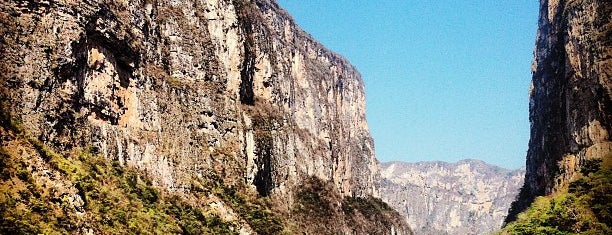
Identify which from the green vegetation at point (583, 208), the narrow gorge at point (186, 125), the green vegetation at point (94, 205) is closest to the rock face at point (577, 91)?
the narrow gorge at point (186, 125)

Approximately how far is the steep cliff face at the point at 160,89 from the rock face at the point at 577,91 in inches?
1770

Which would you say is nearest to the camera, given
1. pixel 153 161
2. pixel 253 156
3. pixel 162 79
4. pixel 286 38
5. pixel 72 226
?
A: pixel 72 226

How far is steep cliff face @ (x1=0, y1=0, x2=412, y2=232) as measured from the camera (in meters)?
49.8

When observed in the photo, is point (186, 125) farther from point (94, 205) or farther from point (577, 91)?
point (577, 91)

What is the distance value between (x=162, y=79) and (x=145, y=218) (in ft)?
72.3

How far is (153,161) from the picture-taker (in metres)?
65.2

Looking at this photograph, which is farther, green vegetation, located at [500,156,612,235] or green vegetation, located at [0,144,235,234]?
green vegetation, located at [500,156,612,235]

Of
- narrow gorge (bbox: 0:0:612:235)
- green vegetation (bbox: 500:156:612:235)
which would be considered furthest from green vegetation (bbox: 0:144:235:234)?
green vegetation (bbox: 500:156:612:235)

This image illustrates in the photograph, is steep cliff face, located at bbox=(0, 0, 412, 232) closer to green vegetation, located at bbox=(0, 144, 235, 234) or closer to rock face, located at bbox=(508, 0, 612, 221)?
green vegetation, located at bbox=(0, 144, 235, 234)

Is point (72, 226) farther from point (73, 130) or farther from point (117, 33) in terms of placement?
point (117, 33)

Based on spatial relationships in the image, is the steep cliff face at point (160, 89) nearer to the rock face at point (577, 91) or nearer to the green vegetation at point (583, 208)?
the green vegetation at point (583, 208)

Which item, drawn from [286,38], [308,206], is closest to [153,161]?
[308,206]

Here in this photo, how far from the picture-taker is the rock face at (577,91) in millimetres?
74625

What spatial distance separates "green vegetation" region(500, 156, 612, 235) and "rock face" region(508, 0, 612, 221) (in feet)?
13.1
